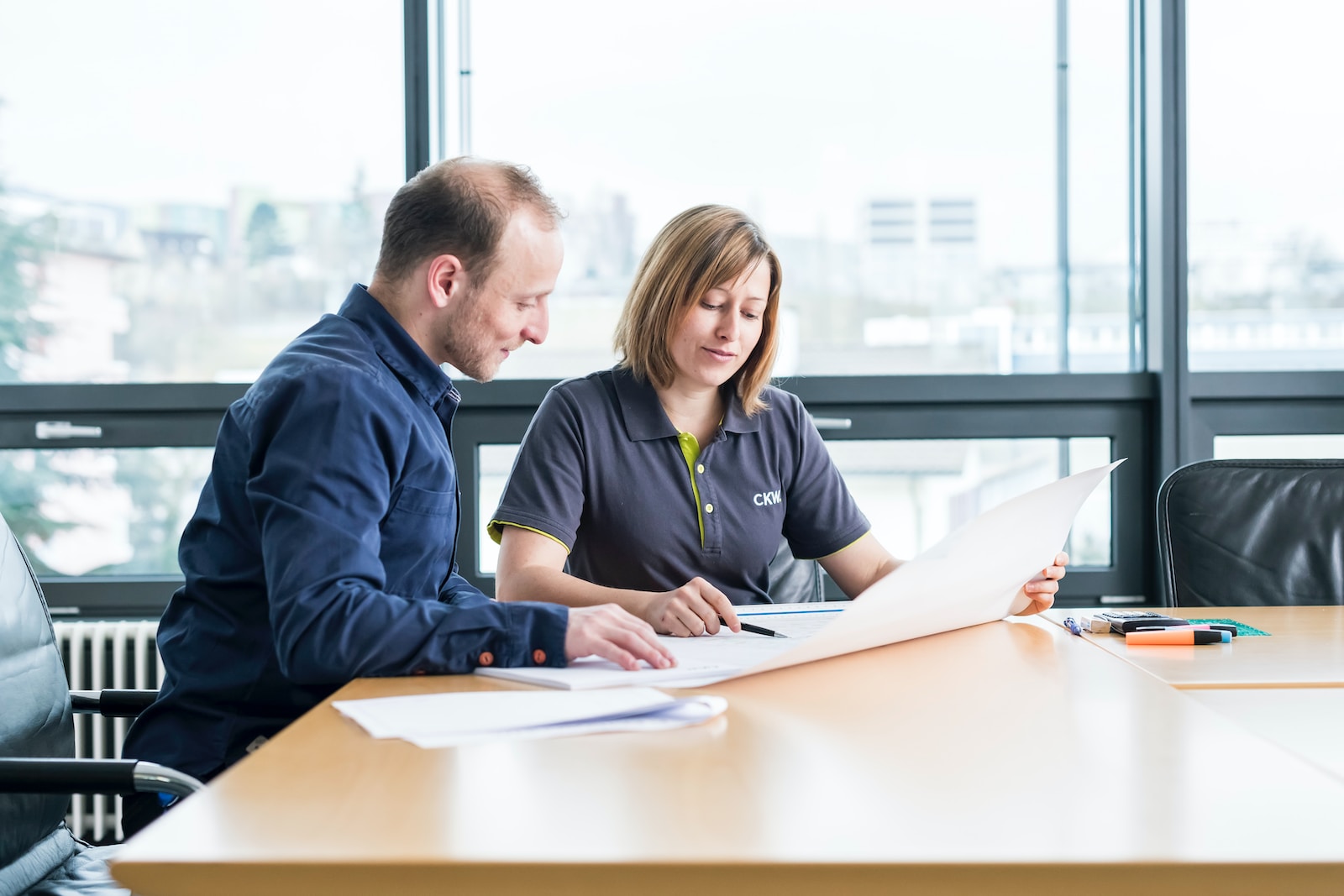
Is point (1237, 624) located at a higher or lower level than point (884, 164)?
lower

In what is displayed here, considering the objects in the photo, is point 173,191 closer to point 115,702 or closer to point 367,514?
point 115,702

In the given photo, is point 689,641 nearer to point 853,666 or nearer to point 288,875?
point 853,666

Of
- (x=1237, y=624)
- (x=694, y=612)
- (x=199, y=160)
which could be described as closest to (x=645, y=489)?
(x=694, y=612)

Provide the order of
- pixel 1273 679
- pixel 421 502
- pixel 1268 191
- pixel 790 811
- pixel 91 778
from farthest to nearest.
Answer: pixel 1268 191, pixel 421 502, pixel 1273 679, pixel 91 778, pixel 790 811

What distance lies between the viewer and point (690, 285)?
1643 millimetres

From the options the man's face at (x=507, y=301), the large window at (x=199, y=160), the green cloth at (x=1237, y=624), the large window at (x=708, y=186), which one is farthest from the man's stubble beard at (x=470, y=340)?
the large window at (x=199, y=160)

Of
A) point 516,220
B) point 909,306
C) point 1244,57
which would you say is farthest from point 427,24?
point 1244,57

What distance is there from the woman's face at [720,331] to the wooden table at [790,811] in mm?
865

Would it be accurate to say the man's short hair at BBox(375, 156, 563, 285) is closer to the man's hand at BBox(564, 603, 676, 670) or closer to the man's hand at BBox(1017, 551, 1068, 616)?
the man's hand at BBox(564, 603, 676, 670)

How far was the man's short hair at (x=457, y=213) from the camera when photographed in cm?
117

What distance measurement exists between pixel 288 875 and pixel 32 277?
8.12 feet

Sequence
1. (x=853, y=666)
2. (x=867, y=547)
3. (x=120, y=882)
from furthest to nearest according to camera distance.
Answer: (x=867, y=547), (x=853, y=666), (x=120, y=882)

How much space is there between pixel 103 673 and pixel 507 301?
165 cm

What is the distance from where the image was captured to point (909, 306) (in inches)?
100
